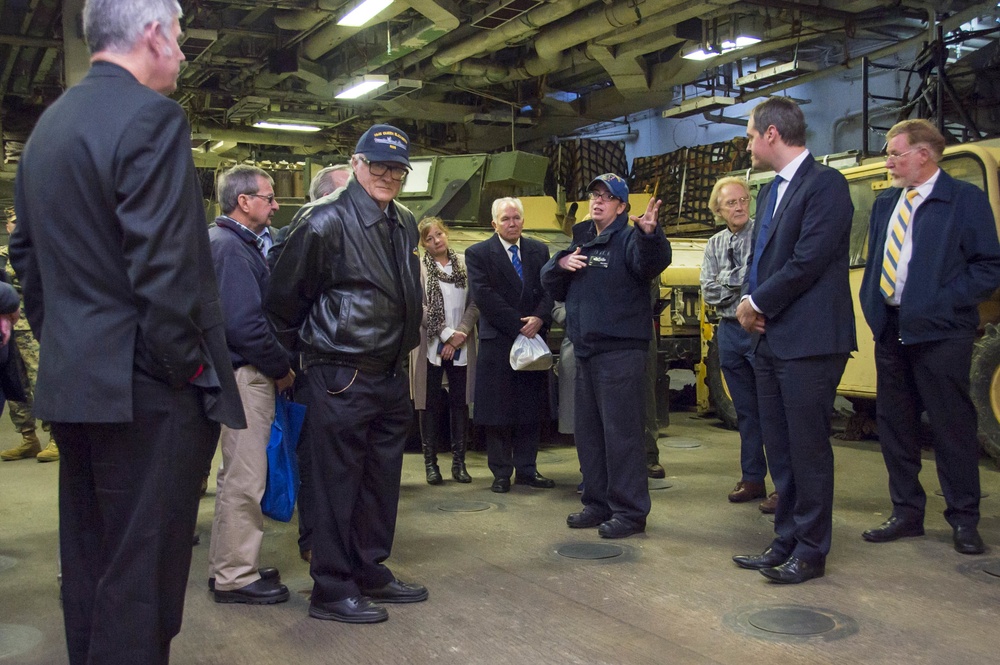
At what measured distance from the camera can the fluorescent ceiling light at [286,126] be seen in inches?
760

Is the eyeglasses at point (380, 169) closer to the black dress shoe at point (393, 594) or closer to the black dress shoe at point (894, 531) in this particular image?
the black dress shoe at point (393, 594)

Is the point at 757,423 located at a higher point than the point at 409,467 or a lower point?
higher

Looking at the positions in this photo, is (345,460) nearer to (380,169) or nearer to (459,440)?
(380,169)

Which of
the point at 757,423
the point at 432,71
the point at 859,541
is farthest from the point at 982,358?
the point at 432,71

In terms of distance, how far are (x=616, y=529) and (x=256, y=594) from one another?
1.88m

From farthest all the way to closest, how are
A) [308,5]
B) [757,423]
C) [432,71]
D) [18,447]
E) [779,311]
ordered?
[432,71], [308,5], [18,447], [757,423], [779,311]

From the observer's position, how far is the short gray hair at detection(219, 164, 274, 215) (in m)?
4.21

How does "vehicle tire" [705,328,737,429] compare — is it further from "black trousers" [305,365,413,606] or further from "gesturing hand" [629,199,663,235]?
"black trousers" [305,365,413,606]

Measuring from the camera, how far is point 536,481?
21.0 feet

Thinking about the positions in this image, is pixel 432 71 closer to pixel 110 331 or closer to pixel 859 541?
pixel 859 541

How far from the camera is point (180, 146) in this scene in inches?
88.7

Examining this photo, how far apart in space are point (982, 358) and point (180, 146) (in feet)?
19.9

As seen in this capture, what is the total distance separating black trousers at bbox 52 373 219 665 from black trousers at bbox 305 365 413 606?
137cm

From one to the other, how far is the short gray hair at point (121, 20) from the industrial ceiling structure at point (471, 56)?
25.4 feet
